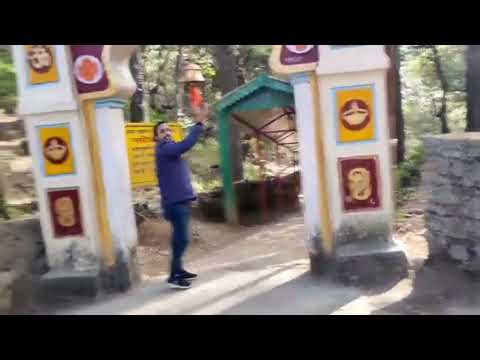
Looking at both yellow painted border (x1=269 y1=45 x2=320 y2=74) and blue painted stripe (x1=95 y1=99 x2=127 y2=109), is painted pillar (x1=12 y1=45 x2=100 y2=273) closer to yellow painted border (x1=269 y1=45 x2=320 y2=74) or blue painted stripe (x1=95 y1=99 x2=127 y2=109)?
blue painted stripe (x1=95 y1=99 x2=127 y2=109)

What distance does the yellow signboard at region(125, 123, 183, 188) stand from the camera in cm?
710

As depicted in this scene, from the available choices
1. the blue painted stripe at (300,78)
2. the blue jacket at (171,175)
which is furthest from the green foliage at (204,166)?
the blue painted stripe at (300,78)

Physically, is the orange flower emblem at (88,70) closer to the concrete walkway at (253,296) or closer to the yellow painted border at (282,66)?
the yellow painted border at (282,66)

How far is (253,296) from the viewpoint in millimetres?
4855

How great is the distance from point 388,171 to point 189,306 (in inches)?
90.4

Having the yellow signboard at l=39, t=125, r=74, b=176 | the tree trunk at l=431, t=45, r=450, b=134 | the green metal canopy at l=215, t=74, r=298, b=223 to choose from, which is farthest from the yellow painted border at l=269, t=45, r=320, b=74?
the tree trunk at l=431, t=45, r=450, b=134

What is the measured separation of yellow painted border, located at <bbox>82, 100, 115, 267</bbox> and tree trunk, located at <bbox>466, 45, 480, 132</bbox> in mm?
4703

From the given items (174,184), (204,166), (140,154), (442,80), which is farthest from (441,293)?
(442,80)

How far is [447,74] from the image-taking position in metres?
17.5

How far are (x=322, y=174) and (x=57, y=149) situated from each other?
8.90 feet

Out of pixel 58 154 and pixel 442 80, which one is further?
pixel 442 80

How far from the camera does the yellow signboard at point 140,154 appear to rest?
7102 millimetres

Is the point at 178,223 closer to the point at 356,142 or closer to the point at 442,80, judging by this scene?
the point at 356,142

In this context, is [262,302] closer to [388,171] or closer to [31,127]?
[388,171]
